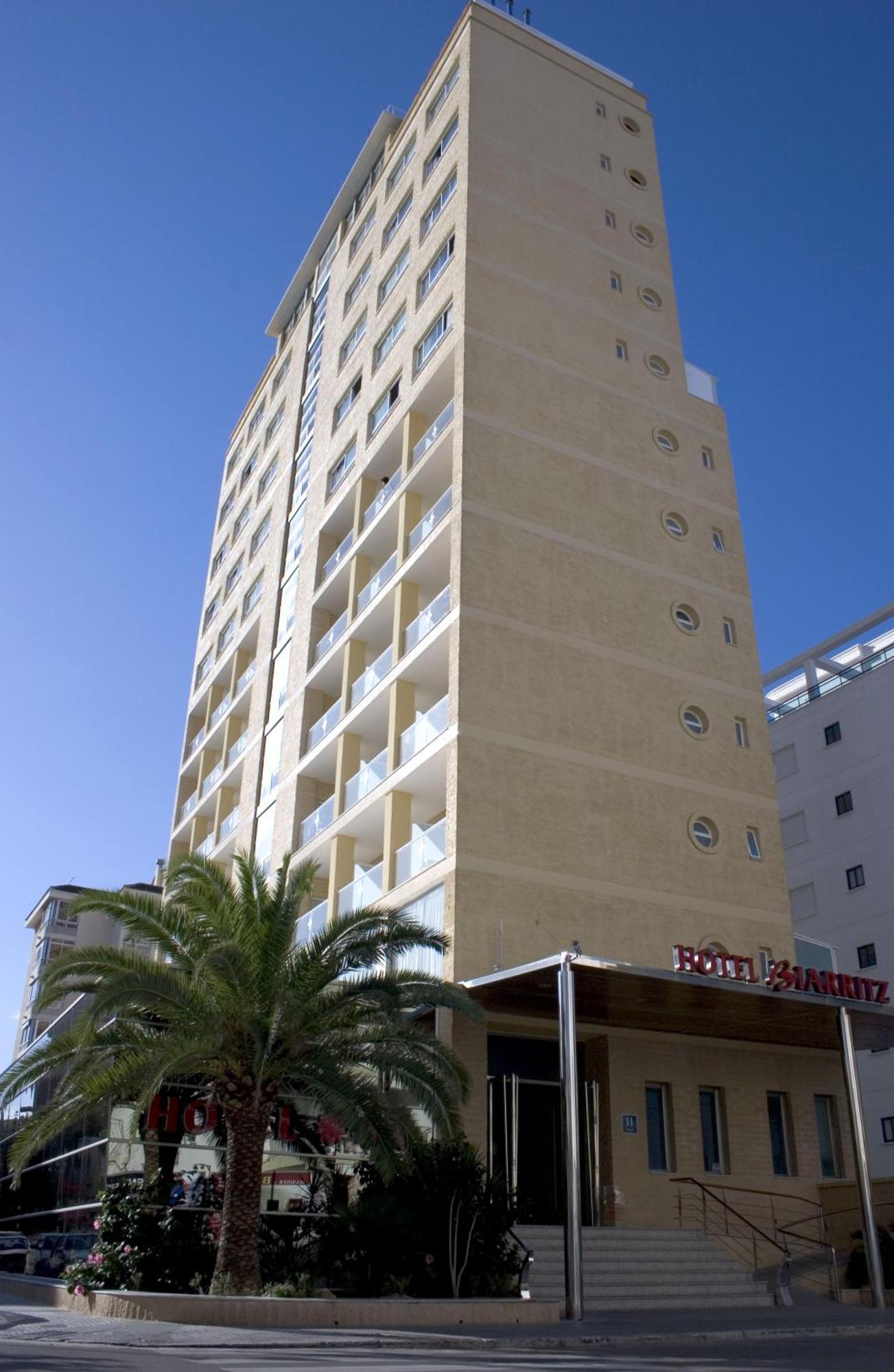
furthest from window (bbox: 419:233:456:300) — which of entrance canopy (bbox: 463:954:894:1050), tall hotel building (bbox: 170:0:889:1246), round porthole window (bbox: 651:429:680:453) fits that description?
entrance canopy (bbox: 463:954:894:1050)

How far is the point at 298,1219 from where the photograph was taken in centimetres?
1950

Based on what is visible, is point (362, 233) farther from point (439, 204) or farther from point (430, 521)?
point (430, 521)

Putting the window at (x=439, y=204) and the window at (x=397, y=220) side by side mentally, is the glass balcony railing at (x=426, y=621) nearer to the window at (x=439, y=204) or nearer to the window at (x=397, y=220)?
the window at (x=439, y=204)

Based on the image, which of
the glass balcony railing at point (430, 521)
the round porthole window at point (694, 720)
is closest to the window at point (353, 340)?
the glass balcony railing at point (430, 521)

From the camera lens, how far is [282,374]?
4775cm

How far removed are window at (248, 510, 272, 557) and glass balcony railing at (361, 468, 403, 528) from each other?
1072 cm

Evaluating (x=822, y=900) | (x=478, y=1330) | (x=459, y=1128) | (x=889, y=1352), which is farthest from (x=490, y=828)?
(x=822, y=900)

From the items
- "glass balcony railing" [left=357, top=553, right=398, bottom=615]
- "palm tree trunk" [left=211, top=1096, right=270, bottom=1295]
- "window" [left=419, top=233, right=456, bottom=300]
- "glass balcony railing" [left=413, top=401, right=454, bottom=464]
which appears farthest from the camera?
"window" [left=419, top=233, right=456, bottom=300]

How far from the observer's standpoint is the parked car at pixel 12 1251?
2958cm

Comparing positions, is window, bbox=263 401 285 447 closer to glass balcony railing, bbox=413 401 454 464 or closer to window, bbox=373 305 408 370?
window, bbox=373 305 408 370

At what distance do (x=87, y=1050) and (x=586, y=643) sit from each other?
13.5m

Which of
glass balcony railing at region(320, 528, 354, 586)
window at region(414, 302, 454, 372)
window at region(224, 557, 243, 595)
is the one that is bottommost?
glass balcony railing at region(320, 528, 354, 586)

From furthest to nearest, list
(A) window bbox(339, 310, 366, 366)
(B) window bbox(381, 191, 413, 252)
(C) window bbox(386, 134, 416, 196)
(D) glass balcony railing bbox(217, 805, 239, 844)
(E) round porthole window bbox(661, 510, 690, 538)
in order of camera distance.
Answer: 1. (A) window bbox(339, 310, 366, 366)
2. (C) window bbox(386, 134, 416, 196)
3. (D) glass balcony railing bbox(217, 805, 239, 844)
4. (B) window bbox(381, 191, 413, 252)
5. (E) round porthole window bbox(661, 510, 690, 538)

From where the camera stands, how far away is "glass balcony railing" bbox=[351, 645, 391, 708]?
28828 millimetres
